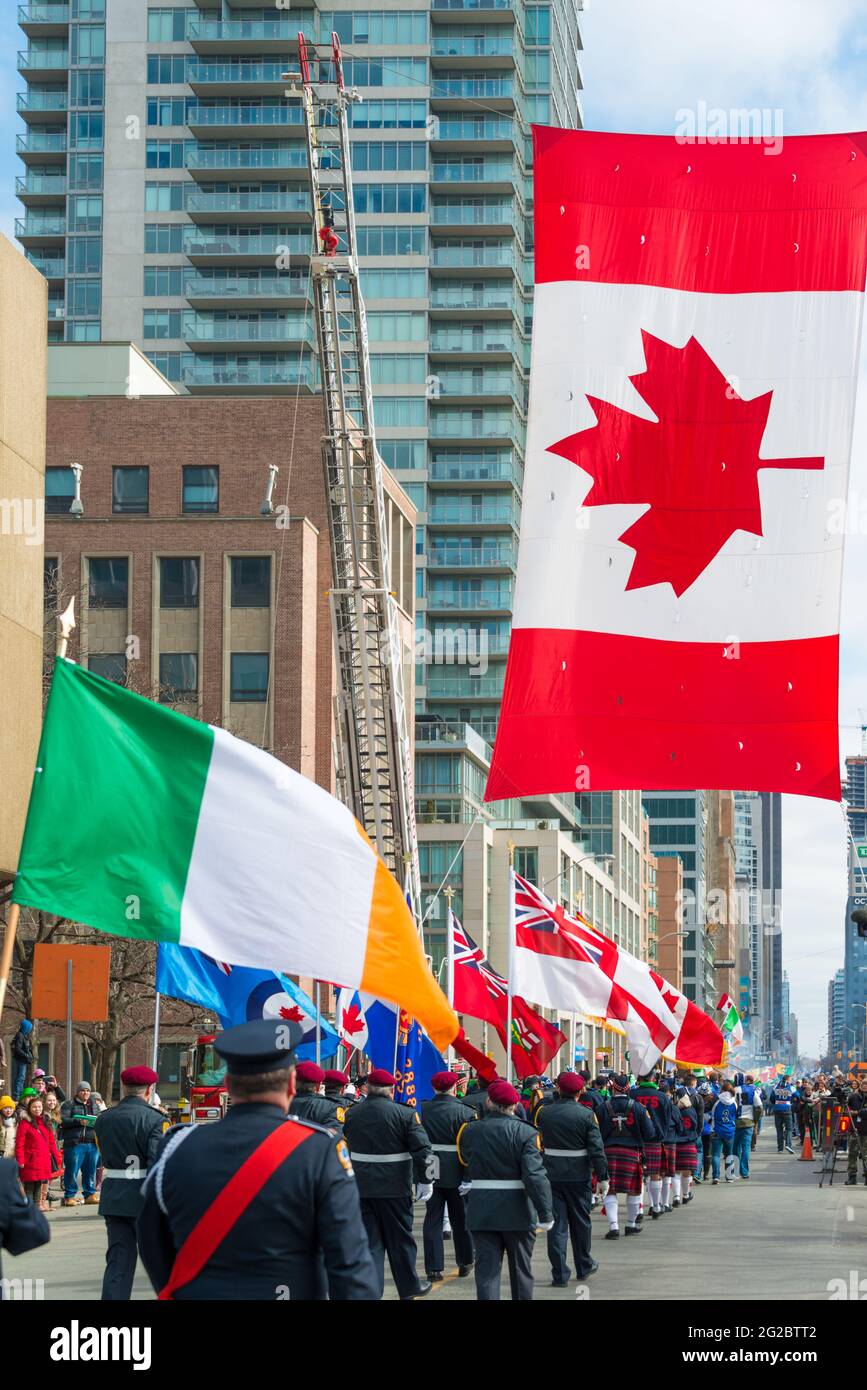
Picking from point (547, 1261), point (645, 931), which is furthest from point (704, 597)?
point (645, 931)

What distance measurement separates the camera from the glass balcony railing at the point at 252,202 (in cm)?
9694

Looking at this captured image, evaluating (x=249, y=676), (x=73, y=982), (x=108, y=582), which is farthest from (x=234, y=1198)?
(x=108, y=582)

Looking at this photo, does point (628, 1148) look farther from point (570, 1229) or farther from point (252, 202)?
point (252, 202)

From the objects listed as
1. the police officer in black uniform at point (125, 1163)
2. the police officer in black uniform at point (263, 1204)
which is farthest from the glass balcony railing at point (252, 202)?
the police officer in black uniform at point (263, 1204)

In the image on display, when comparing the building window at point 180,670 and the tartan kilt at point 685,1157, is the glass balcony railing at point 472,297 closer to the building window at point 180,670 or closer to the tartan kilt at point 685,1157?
the building window at point 180,670

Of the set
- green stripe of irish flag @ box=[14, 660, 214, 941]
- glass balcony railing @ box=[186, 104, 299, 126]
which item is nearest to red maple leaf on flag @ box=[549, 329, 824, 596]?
green stripe of irish flag @ box=[14, 660, 214, 941]

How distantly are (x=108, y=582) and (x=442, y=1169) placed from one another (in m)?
43.0

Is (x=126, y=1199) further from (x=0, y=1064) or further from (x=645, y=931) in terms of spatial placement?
(x=645, y=931)

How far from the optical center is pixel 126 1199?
12492 millimetres

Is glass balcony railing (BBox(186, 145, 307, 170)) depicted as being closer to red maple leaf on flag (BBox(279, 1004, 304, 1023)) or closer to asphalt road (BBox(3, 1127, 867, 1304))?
asphalt road (BBox(3, 1127, 867, 1304))

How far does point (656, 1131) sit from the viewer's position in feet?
71.7

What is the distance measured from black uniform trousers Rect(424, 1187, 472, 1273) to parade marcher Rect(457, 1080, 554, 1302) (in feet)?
11.1

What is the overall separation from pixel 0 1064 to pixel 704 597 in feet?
14.9

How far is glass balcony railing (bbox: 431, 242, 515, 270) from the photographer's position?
98.9 meters
